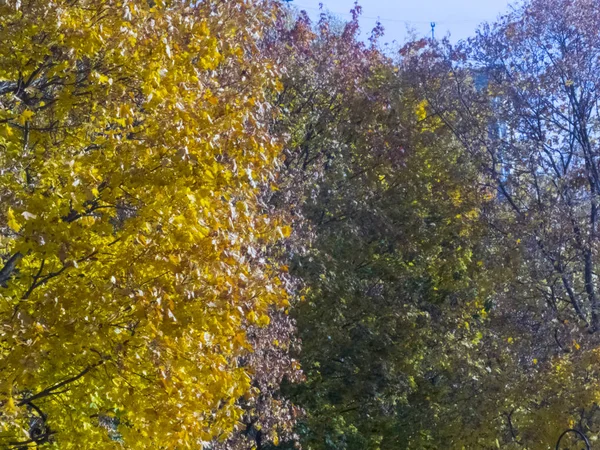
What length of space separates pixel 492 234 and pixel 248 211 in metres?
8.55

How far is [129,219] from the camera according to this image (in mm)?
6043

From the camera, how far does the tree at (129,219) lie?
5.45 m

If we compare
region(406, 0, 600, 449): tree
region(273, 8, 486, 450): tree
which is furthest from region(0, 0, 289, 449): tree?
region(273, 8, 486, 450): tree

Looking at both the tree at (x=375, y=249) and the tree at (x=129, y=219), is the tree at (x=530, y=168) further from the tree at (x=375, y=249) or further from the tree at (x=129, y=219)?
the tree at (x=129, y=219)

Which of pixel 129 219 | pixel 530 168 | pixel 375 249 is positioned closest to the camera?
pixel 129 219

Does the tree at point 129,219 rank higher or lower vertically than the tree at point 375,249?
lower

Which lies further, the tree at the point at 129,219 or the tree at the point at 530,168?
the tree at the point at 530,168

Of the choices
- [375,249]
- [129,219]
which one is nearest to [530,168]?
[375,249]

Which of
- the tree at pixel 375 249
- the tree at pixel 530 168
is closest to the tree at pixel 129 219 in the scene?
the tree at pixel 530 168

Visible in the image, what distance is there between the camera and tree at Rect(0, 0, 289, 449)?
17.9 feet

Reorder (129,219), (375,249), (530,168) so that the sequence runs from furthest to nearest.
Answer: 1. (375,249)
2. (530,168)
3. (129,219)

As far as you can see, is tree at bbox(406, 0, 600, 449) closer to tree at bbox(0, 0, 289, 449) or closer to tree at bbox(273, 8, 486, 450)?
tree at bbox(273, 8, 486, 450)

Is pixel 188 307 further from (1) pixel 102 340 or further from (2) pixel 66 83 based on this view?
(2) pixel 66 83

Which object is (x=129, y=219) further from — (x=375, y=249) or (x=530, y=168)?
(x=375, y=249)
